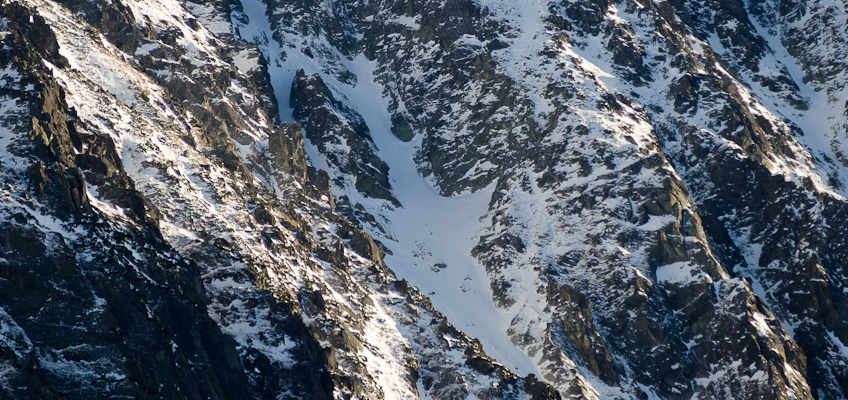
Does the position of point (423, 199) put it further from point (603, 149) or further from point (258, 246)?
point (258, 246)

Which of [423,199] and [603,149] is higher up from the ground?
[603,149]

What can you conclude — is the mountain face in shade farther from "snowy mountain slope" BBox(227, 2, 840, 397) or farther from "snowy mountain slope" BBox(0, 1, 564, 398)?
"snowy mountain slope" BBox(227, 2, 840, 397)

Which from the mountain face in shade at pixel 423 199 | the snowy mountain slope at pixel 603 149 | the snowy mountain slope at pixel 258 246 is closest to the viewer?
the mountain face in shade at pixel 423 199

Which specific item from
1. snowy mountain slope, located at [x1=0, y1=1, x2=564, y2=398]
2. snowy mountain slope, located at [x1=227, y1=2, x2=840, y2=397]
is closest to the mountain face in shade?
snowy mountain slope, located at [x1=0, y1=1, x2=564, y2=398]

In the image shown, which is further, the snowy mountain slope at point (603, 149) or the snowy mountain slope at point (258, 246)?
the snowy mountain slope at point (603, 149)

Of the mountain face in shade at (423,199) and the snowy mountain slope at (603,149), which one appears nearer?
the mountain face in shade at (423,199)

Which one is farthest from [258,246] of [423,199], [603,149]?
[603,149]

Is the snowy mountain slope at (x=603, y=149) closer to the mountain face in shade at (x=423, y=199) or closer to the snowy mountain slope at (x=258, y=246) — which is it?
the mountain face in shade at (x=423, y=199)

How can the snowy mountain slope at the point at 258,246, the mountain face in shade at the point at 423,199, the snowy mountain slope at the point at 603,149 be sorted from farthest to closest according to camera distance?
the snowy mountain slope at the point at 603,149 → the snowy mountain slope at the point at 258,246 → the mountain face in shade at the point at 423,199

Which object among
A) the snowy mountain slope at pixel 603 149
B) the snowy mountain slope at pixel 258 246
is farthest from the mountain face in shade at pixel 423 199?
the snowy mountain slope at pixel 603 149
